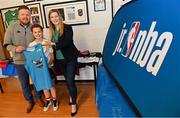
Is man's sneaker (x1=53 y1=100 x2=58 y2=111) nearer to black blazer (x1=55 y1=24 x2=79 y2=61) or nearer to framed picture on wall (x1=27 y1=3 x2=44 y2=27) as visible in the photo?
black blazer (x1=55 y1=24 x2=79 y2=61)

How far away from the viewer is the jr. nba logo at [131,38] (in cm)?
131

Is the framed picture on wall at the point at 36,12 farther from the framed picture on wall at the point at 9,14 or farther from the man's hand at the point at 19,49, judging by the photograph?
the man's hand at the point at 19,49

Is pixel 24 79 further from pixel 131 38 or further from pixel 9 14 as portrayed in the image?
pixel 131 38

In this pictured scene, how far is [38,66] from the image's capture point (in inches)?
91.2

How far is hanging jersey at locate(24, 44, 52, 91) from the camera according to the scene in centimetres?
228

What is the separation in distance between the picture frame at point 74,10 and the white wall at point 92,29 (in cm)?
6

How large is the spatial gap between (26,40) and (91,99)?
1220 millimetres

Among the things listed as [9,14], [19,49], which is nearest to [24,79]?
[19,49]

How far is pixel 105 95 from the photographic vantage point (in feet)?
4.66

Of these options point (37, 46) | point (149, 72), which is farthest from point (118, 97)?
point (37, 46)

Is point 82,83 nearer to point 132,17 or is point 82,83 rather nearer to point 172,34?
point 132,17

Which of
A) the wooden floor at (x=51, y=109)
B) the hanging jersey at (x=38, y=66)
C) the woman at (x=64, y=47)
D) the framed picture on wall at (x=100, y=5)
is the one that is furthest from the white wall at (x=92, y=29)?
the hanging jersey at (x=38, y=66)

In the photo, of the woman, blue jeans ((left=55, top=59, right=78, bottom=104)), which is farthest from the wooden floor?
blue jeans ((left=55, top=59, right=78, bottom=104))

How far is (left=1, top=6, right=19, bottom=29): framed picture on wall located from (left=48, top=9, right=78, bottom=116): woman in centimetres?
131
